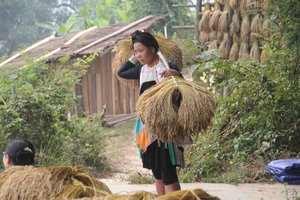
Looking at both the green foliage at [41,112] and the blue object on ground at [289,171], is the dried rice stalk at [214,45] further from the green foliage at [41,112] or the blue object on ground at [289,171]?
the blue object on ground at [289,171]

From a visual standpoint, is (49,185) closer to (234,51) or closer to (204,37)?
(234,51)

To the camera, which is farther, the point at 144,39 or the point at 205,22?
the point at 205,22

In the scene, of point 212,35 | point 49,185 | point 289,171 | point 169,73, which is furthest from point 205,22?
point 49,185

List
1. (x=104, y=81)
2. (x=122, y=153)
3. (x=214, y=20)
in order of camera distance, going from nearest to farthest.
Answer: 1. (x=214, y=20)
2. (x=122, y=153)
3. (x=104, y=81)

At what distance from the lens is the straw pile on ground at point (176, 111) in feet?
11.4

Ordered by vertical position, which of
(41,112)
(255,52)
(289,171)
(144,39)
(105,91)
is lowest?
(105,91)

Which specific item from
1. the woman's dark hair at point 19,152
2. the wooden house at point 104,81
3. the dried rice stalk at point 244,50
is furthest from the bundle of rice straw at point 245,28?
the woman's dark hair at point 19,152

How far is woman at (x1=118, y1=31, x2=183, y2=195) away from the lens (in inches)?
153

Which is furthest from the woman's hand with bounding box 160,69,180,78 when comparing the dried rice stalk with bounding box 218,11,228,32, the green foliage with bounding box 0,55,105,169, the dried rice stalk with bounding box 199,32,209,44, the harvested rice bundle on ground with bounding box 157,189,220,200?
the dried rice stalk with bounding box 199,32,209,44

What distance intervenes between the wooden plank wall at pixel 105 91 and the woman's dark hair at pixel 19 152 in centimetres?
1239

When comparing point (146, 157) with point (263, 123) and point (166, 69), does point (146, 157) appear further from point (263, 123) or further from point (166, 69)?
point (263, 123)

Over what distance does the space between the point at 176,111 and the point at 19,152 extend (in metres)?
1.09

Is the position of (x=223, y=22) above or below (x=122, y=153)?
above

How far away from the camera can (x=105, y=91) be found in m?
16.4
